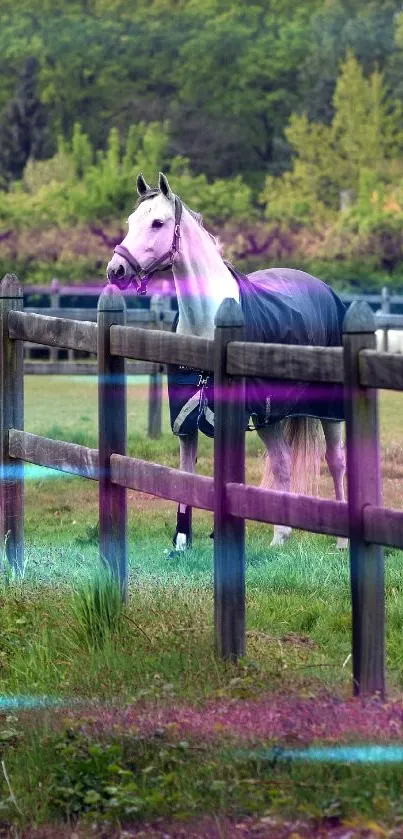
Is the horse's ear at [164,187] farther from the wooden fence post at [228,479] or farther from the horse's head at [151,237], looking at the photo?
the wooden fence post at [228,479]

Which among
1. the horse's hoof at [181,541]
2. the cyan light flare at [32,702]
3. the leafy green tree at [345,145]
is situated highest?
the leafy green tree at [345,145]

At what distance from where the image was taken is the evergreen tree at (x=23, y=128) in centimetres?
7131

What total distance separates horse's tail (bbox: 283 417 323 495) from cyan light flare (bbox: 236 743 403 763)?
5278 millimetres

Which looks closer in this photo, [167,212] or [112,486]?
[112,486]

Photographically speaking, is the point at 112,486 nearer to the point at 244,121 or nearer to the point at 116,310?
the point at 116,310

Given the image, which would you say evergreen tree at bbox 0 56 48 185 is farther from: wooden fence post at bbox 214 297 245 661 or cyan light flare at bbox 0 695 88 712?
cyan light flare at bbox 0 695 88 712

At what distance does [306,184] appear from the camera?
6250 centimetres

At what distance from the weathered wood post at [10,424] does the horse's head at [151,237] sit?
0.78m

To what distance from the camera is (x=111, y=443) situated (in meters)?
6.91

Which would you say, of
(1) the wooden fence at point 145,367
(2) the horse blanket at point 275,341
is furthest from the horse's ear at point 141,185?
(1) the wooden fence at point 145,367

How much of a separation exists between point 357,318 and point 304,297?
190 inches

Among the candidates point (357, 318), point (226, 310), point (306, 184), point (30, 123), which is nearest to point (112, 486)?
point (226, 310)

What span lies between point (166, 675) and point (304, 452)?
4.50 metres

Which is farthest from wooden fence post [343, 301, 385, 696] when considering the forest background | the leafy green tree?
the leafy green tree
